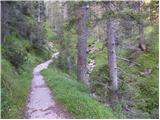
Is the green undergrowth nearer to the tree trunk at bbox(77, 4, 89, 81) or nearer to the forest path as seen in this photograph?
the forest path

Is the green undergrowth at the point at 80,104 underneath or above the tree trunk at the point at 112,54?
underneath

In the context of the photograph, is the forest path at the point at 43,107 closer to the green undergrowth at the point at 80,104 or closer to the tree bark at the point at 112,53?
the green undergrowth at the point at 80,104

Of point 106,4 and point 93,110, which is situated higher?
point 106,4

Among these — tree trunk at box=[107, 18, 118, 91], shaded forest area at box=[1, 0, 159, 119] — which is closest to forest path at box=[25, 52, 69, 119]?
shaded forest area at box=[1, 0, 159, 119]

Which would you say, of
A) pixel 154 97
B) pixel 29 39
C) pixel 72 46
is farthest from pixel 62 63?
pixel 154 97

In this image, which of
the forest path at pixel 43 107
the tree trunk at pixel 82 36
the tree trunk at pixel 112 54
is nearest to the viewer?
the forest path at pixel 43 107

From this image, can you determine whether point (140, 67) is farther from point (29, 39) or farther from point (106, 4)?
point (29, 39)

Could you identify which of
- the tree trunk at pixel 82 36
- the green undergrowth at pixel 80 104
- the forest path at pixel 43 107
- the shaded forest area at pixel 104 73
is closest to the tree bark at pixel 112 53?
the shaded forest area at pixel 104 73

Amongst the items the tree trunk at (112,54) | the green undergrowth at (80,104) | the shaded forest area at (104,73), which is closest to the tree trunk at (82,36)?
the shaded forest area at (104,73)

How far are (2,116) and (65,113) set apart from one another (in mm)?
2413

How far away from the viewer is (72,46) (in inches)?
1347

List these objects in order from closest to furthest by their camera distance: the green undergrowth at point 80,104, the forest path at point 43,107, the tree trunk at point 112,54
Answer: the green undergrowth at point 80,104 < the forest path at point 43,107 < the tree trunk at point 112,54

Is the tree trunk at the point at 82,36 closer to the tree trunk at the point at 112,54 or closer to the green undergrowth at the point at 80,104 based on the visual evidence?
the green undergrowth at the point at 80,104

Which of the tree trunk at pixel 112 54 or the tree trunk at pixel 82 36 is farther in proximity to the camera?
the tree trunk at pixel 82 36
